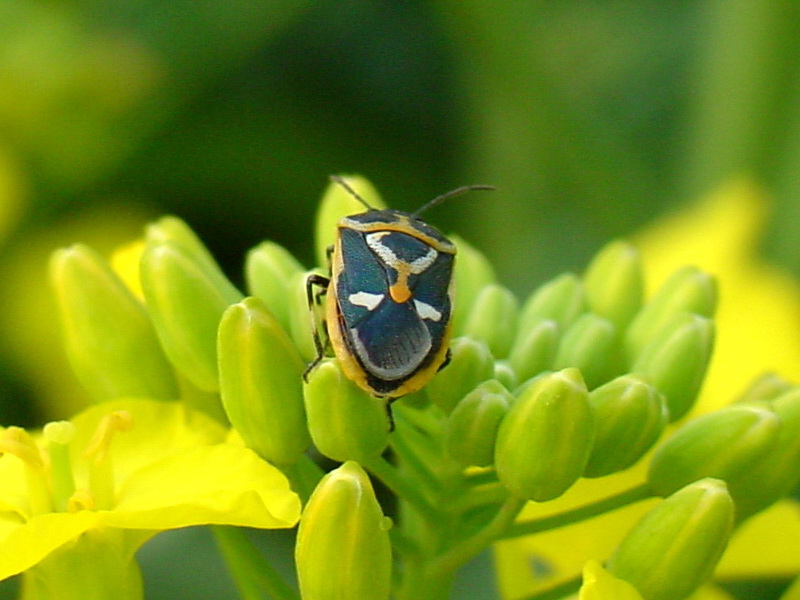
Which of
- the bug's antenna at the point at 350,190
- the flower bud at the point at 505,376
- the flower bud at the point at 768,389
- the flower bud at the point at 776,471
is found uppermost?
the bug's antenna at the point at 350,190

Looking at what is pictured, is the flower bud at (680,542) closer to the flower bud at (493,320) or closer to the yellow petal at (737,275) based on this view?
the flower bud at (493,320)

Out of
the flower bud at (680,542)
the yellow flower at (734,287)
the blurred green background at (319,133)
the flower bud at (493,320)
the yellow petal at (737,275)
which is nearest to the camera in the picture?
the flower bud at (680,542)

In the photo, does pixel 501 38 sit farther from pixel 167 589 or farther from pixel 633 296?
pixel 167 589

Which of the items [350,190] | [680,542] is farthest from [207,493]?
[350,190]

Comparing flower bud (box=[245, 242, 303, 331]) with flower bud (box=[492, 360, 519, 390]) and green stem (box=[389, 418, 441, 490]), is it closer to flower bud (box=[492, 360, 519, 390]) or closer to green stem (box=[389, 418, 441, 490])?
green stem (box=[389, 418, 441, 490])

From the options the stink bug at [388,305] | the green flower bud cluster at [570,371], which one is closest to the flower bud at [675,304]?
the green flower bud cluster at [570,371]

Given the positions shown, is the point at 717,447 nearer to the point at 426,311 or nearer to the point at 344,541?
the point at 426,311
